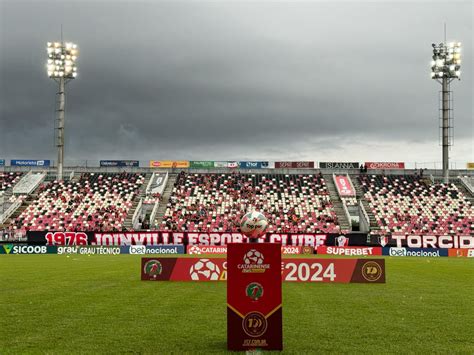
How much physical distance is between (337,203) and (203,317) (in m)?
59.8

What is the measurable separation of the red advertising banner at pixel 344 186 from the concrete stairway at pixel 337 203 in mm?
695

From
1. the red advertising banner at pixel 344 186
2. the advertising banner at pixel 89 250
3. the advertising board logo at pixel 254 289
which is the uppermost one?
the red advertising banner at pixel 344 186

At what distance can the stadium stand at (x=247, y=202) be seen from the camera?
64.2m

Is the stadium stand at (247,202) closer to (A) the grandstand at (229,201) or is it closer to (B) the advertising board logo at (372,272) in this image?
(A) the grandstand at (229,201)

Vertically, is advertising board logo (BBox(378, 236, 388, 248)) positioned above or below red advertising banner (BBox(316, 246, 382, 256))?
above

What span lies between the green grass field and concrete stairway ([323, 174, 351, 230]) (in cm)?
4388

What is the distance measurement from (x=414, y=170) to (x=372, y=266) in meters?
62.9

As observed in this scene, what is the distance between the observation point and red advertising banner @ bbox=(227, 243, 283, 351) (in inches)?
373

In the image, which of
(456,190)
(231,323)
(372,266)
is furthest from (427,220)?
(231,323)

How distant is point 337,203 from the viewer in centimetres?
7125

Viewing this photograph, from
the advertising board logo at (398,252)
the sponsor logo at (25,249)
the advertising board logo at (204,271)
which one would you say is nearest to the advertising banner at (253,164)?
the advertising board logo at (398,252)

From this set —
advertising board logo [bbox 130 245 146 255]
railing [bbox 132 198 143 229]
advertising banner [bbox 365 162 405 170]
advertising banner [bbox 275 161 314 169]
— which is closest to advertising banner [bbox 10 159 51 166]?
railing [bbox 132 198 143 229]

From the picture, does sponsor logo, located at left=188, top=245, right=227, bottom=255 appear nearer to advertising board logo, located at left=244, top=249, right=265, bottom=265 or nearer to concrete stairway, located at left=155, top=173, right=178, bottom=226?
concrete stairway, located at left=155, top=173, right=178, bottom=226

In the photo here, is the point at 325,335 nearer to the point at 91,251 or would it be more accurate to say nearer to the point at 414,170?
the point at 91,251
